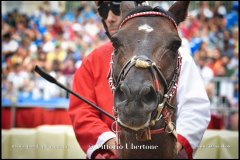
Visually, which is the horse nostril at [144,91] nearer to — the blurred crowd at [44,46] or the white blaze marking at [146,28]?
the white blaze marking at [146,28]

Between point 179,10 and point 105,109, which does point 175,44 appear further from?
point 105,109

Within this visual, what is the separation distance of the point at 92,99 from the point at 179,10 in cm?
85

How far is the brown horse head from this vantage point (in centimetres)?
244

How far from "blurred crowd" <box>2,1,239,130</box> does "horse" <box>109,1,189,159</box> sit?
Answer: 8270 mm

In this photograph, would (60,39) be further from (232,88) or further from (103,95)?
(103,95)

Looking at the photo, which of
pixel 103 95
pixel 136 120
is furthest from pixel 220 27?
pixel 136 120

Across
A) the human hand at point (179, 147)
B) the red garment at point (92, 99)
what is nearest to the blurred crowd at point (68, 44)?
the red garment at point (92, 99)

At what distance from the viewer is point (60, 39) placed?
13.5m

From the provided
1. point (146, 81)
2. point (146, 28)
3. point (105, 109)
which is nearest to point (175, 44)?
point (146, 28)

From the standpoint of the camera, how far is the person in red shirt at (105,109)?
316cm

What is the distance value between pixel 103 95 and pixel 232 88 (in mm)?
8611

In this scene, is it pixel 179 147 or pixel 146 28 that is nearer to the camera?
pixel 146 28

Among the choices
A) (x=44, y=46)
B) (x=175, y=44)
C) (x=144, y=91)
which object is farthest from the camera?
(x=44, y=46)

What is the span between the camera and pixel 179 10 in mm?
3254
